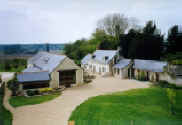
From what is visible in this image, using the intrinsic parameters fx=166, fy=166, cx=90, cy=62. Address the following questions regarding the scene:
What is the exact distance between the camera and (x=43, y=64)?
379 cm

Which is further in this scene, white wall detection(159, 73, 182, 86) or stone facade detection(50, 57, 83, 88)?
stone facade detection(50, 57, 83, 88)

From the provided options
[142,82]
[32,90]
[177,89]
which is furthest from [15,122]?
[177,89]

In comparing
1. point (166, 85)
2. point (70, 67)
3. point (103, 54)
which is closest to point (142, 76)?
point (166, 85)

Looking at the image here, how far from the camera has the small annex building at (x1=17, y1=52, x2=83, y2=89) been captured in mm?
3215

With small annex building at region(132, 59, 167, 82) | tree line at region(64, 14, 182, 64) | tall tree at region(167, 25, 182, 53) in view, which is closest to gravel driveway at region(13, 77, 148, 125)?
small annex building at region(132, 59, 167, 82)

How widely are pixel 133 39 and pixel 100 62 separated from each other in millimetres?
1123

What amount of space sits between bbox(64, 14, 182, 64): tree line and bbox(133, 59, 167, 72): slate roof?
10 cm

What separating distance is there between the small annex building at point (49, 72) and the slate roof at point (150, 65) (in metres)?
1.38

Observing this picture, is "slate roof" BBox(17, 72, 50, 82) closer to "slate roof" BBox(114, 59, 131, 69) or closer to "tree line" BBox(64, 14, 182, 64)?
"tree line" BBox(64, 14, 182, 64)

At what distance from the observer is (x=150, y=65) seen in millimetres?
3406

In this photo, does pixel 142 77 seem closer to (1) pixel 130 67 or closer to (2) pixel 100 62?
(1) pixel 130 67

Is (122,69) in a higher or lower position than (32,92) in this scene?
higher

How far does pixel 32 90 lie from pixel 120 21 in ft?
7.14

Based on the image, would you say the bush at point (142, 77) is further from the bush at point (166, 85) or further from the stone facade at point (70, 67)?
the stone facade at point (70, 67)
